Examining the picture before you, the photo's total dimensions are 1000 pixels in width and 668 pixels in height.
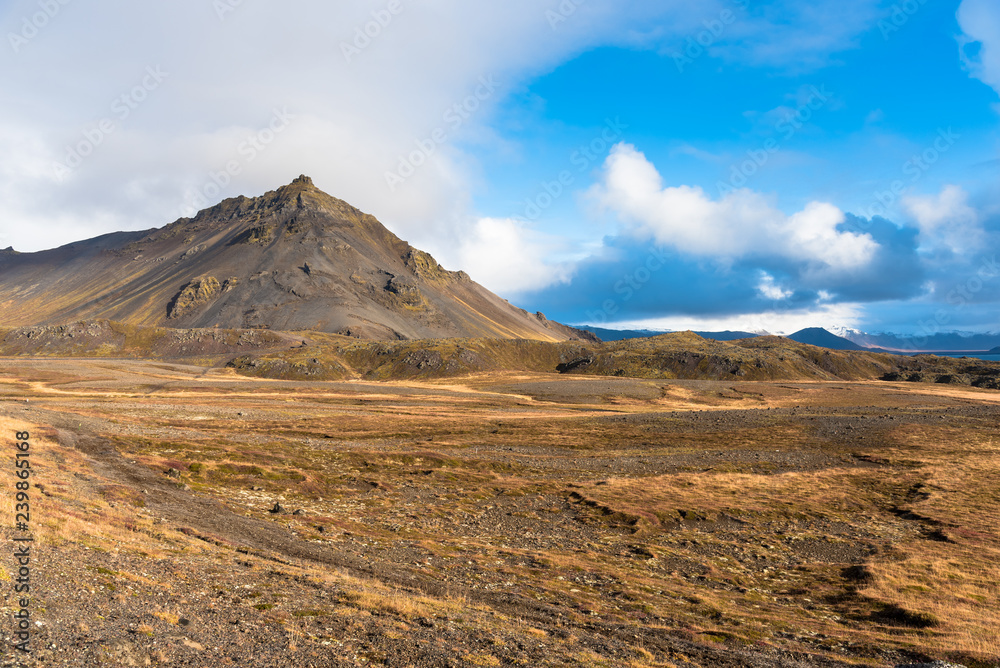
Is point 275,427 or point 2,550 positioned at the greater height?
point 2,550

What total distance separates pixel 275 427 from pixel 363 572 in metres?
53.2

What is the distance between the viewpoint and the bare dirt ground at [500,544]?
15.2 metres

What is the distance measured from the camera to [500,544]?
31062mm

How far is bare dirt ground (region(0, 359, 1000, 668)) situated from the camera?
15.2m

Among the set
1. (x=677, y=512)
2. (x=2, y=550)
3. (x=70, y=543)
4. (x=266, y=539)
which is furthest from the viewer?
(x=677, y=512)

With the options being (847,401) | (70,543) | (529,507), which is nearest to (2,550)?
(70,543)

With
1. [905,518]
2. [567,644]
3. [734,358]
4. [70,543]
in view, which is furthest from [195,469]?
[734,358]

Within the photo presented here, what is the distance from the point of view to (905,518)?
128ft

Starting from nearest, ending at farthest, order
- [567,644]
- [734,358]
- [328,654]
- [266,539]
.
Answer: [328,654], [567,644], [266,539], [734,358]

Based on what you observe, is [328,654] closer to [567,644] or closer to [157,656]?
[157,656]

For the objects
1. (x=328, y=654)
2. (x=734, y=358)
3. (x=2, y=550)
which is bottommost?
(x=328, y=654)

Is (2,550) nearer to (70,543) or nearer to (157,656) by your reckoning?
(70,543)

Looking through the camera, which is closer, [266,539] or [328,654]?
[328,654]

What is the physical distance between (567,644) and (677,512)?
25.5 meters
